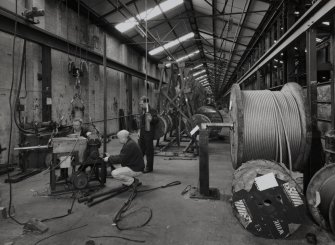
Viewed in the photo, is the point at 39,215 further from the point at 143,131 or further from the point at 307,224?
the point at 307,224

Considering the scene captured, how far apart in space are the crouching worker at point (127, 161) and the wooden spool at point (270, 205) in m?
2.31

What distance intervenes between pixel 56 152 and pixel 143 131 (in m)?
2.39

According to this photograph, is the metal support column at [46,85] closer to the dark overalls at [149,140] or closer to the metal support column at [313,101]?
the dark overalls at [149,140]

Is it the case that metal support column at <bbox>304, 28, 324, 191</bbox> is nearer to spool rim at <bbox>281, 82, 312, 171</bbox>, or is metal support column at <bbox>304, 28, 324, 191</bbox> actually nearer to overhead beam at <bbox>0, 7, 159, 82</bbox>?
spool rim at <bbox>281, 82, 312, 171</bbox>

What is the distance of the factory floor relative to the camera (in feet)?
10.2

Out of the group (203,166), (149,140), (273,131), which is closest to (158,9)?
(149,140)

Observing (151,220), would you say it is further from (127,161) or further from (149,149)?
(149,149)

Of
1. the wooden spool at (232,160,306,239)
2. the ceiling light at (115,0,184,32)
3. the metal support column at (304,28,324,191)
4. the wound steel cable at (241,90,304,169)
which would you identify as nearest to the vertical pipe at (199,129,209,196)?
the wound steel cable at (241,90,304,169)

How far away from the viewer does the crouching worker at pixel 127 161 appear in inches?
192

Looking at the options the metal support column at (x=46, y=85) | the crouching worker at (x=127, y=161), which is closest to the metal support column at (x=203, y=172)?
the crouching worker at (x=127, y=161)

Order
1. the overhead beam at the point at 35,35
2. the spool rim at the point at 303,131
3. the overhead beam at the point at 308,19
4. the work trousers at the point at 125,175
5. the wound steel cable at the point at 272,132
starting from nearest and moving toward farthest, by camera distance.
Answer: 1. the overhead beam at the point at 308,19
2. the spool rim at the point at 303,131
3. the wound steel cable at the point at 272,132
4. the work trousers at the point at 125,175
5. the overhead beam at the point at 35,35

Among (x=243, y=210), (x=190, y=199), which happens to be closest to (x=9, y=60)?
(x=190, y=199)

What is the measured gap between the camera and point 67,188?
4.82 meters

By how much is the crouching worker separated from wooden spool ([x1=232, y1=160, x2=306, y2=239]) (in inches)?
90.9
